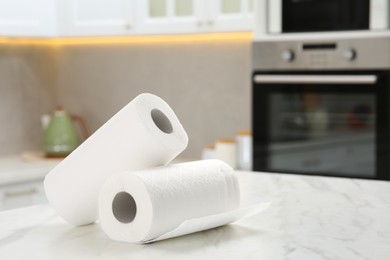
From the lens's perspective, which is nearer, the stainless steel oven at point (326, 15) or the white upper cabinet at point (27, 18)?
the stainless steel oven at point (326, 15)

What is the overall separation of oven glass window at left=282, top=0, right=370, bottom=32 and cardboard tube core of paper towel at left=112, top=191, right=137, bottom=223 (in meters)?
1.85

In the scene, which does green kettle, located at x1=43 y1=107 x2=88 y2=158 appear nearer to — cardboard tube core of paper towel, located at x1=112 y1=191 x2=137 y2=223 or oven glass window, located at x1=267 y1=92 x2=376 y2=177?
oven glass window, located at x1=267 y1=92 x2=376 y2=177

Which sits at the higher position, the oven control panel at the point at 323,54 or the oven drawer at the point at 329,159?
the oven control panel at the point at 323,54

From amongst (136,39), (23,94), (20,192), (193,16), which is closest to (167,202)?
(20,192)

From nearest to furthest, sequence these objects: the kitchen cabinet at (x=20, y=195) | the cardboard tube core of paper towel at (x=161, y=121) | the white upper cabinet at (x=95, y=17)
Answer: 1. the cardboard tube core of paper towel at (x=161, y=121)
2. the kitchen cabinet at (x=20, y=195)
3. the white upper cabinet at (x=95, y=17)

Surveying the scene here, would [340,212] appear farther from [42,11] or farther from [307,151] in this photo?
[42,11]

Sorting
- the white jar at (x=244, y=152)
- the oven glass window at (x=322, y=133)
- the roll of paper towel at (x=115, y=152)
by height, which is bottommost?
the white jar at (x=244, y=152)

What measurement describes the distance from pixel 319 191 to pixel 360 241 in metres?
0.47

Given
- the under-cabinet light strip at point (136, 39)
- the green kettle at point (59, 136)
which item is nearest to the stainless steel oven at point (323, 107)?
the under-cabinet light strip at point (136, 39)

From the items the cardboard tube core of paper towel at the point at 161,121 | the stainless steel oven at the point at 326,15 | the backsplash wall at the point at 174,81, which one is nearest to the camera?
the cardboard tube core of paper towel at the point at 161,121

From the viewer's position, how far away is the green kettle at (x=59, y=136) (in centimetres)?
374

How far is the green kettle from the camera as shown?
3736 mm

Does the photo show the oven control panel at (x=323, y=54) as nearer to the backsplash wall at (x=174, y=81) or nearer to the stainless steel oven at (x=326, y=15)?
the stainless steel oven at (x=326, y=15)

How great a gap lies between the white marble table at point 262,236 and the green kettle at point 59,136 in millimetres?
2207
